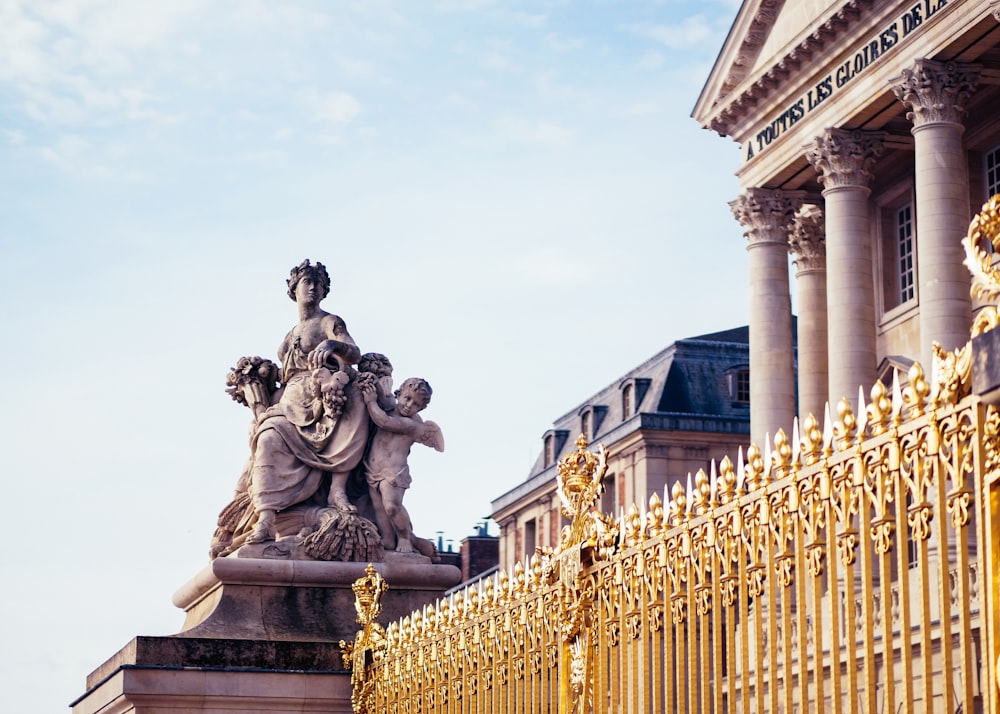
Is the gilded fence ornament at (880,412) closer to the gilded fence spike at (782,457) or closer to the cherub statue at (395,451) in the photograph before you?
the gilded fence spike at (782,457)

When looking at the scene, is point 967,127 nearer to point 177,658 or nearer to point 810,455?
point 177,658

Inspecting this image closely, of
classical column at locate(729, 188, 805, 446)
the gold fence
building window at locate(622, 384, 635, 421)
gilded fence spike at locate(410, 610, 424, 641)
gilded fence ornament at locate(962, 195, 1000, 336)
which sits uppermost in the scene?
building window at locate(622, 384, 635, 421)

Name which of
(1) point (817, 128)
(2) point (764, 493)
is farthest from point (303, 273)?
(1) point (817, 128)

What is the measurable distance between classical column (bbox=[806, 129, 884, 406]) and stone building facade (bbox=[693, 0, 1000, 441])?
0.04 metres

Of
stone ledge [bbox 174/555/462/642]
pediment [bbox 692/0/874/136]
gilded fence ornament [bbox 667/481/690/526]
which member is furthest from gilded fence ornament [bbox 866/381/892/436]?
pediment [bbox 692/0/874/136]

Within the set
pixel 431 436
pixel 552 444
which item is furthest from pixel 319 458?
pixel 552 444

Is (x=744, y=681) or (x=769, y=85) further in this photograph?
(x=769, y=85)

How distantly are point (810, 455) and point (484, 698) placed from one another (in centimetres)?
371

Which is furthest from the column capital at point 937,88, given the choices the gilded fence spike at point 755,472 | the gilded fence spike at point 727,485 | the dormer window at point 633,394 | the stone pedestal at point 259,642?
the gilded fence spike at point 755,472

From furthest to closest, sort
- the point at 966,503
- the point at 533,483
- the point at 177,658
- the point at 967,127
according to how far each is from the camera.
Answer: the point at 533,483, the point at 967,127, the point at 177,658, the point at 966,503

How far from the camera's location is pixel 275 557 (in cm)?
1232

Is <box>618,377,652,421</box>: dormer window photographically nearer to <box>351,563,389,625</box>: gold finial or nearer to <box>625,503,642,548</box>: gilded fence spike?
<box>351,563,389,625</box>: gold finial

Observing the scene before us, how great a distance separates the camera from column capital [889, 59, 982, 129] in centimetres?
3625

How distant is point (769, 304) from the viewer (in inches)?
1704
